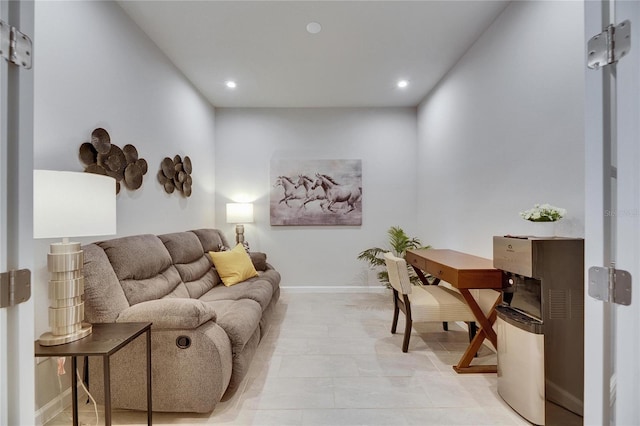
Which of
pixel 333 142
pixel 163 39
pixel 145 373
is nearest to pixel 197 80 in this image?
pixel 163 39

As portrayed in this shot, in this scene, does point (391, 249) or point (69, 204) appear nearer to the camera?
point (69, 204)


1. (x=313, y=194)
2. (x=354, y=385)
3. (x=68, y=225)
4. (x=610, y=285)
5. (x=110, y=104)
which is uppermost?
(x=110, y=104)

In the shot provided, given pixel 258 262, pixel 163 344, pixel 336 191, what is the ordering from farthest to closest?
pixel 336 191 < pixel 258 262 < pixel 163 344

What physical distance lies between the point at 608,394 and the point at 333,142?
4.25 meters

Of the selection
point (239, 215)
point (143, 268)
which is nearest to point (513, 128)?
point (143, 268)

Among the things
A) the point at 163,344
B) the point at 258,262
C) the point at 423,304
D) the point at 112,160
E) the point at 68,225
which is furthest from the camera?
the point at 258,262

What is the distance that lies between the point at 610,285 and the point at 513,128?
1.97m

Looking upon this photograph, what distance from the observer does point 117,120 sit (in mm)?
2418

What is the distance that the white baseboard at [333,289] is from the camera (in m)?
4.68

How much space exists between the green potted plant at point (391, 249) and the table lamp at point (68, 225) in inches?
131

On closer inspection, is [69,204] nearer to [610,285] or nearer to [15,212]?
[15,212]

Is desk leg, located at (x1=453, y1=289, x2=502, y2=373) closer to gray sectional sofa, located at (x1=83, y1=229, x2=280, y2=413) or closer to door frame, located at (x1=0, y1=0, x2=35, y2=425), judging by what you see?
gray sectional sofa, located at (x1=83, y1=229, x2=280, y2=413)

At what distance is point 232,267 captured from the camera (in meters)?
3.30

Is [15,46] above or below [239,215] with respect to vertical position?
above
